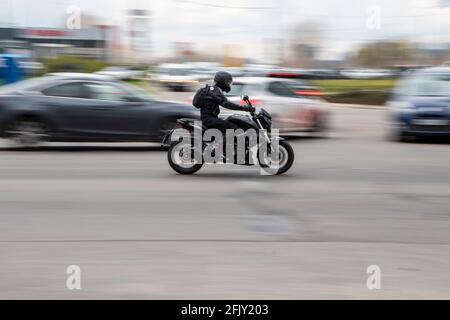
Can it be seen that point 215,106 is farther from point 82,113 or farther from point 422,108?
point 422,108

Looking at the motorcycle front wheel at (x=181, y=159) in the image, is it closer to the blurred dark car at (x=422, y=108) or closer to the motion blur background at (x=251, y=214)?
the motion blur background at (x=251, y=214)

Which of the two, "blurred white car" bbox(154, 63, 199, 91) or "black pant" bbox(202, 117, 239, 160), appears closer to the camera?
"black pant" bbox(202, 117, 239, 160)

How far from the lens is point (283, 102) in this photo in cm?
1658

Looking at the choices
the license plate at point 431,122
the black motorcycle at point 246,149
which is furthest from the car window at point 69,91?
the license plate at point 431,122

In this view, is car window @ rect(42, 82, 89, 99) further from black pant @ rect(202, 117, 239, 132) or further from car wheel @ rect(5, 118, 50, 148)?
black pant @ rect(202, 117, 239, 132)

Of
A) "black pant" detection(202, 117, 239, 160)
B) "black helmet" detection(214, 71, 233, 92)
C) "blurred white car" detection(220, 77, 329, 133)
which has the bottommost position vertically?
"black pant" detection(202, 117, 239, 160)

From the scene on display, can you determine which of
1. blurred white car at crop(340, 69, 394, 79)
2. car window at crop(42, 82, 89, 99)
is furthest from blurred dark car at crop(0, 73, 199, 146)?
blurred white car at crop(340, 69, 394, 79)

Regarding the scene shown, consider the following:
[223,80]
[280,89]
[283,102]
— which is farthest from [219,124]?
[280,89]

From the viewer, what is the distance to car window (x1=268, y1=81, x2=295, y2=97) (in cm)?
1666

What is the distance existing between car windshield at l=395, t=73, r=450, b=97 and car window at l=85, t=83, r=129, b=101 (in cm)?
682

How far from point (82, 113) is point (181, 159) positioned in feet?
12.0

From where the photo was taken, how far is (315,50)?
2106 inches

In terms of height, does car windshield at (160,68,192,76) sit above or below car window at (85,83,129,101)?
above
